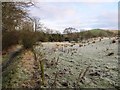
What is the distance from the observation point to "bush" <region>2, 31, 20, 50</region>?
1717 centimetres

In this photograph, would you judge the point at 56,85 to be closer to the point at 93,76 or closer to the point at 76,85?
the point at 76,85

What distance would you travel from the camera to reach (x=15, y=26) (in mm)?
19484

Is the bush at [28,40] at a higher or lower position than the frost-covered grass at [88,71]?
higher

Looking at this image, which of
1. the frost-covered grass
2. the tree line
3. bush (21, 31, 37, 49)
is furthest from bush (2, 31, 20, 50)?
the frost-covered grass

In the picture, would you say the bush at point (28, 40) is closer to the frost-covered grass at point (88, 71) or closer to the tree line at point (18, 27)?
the tree line at point (18, 27)

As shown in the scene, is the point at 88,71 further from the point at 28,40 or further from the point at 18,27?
the point at 18,27

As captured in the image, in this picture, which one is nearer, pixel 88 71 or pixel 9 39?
pixel 88 71

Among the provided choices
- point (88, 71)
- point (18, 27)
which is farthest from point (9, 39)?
point (88, 71)

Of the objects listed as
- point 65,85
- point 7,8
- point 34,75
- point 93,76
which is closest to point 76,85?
point 65,85

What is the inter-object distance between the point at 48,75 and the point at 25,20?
529 inches

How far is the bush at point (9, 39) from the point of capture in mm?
17170

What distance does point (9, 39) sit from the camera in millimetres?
17734

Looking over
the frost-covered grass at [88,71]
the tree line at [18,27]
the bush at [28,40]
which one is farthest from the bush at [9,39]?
the frost-covered grass at [88,71]

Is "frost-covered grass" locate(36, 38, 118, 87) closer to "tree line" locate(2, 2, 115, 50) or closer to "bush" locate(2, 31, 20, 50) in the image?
"tree line" locate(2, 2, 115, 50)
